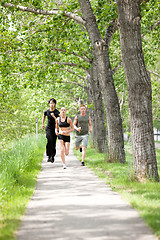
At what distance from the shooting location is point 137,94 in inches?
344

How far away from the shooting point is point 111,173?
10492 mm

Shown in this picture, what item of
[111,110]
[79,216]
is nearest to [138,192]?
[79,216]

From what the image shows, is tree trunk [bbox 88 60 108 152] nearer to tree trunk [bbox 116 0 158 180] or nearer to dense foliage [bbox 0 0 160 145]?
dense foliage [bbox 0 0 160 145]

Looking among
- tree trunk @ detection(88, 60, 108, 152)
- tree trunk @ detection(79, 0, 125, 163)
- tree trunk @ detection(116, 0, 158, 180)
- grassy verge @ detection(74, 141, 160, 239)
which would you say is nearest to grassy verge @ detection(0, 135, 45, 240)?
grassy verge @ detection(74, 141, 160, 239)

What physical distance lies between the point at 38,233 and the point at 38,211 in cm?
123

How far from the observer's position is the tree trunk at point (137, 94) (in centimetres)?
870

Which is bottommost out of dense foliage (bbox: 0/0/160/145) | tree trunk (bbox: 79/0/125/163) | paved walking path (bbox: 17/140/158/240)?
paved walking path (bbox: 17/140/158/240)

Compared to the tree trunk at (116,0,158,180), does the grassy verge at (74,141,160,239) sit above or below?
below

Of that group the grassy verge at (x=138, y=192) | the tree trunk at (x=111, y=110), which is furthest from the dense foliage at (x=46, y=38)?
the grassy verge at (x=138, y=192)

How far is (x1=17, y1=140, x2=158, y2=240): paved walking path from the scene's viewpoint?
471cm

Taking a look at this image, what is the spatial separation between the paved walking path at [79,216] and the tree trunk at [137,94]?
103 centimetres

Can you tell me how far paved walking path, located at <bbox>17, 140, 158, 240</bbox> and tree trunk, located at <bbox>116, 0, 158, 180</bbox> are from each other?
1.03 m

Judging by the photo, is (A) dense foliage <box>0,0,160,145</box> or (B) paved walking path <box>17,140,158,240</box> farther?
(A) dense foliage <box>0,0,160,145</box>

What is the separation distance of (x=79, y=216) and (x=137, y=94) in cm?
383
